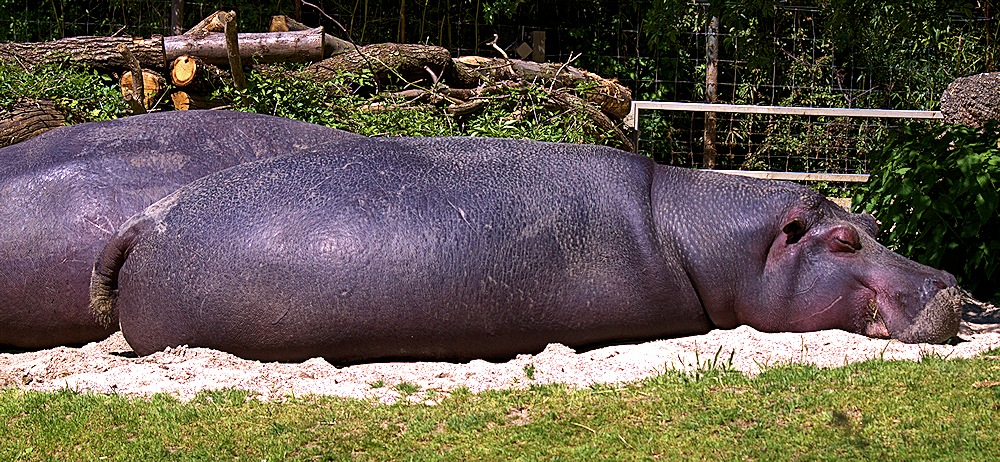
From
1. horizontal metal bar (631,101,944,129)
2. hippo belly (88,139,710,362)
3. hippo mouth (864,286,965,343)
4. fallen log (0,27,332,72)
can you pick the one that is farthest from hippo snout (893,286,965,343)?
horizontal metal bar (631,101,944,129)

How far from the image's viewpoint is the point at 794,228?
17.3 ft

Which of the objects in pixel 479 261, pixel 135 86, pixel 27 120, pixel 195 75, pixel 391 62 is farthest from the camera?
pixel 391 62

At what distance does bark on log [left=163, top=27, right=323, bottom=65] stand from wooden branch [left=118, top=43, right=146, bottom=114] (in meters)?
0.38

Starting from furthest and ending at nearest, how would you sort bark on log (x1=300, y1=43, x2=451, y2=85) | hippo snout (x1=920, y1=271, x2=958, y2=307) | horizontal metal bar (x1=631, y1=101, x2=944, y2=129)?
horizontal metal bar (x1=631, y1=101, x2=944, y2=129)
bark on log (x1=300, y1=43, x2=451, y2=85)
hippo snout (x1=920, y1=271, x2=958, y2=307)

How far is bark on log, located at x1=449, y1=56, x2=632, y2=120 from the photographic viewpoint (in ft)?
37.3

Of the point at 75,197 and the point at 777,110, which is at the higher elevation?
the point at 75,197

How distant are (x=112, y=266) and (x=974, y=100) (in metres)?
8.60

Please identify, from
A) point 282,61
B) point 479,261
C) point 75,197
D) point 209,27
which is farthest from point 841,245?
point 209,27

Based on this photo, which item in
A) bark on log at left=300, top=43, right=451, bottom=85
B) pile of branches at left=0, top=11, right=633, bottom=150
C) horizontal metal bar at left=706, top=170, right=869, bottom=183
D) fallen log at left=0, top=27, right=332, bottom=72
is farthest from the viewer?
horizontal metal bar at left=706, top=170, right=869, bottom=183

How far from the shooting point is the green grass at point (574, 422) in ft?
11.1

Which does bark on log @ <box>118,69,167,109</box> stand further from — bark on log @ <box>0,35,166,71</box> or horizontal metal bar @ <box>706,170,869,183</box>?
horizontal metal bar @ <box>706,170,869,183</box>

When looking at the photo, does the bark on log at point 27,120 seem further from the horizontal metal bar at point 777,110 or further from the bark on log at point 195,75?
the horizontal metal bar at point 777,110

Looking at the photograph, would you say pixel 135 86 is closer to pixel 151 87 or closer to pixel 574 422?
pixel 151 87

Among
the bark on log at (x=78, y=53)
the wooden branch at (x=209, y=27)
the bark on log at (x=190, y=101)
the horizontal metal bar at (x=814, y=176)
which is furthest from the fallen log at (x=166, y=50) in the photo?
the horizontal metal bar at (x=814, y=176)
